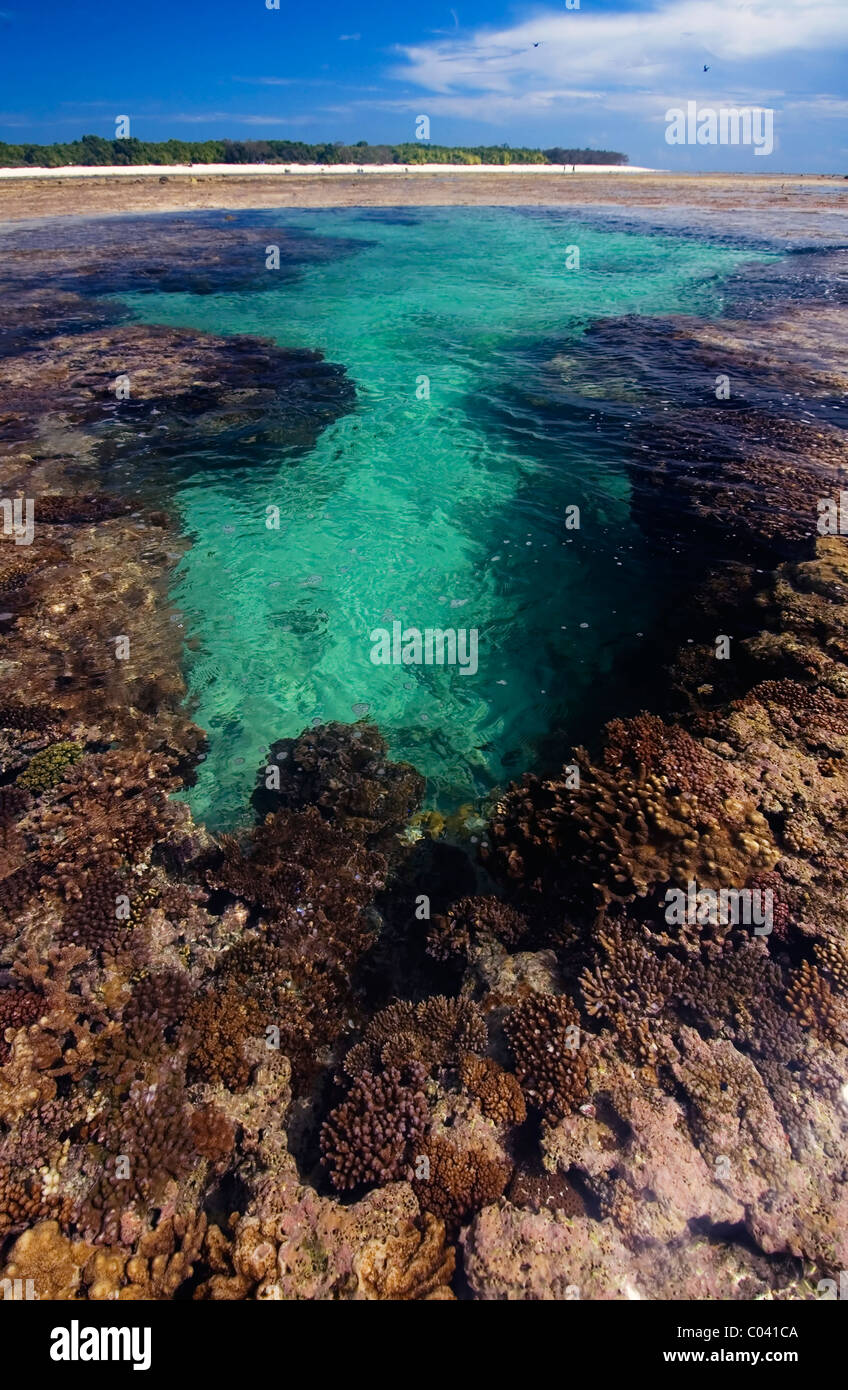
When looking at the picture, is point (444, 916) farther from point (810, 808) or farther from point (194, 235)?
point (194, 235)

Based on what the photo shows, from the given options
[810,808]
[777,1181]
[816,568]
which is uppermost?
[816,568]

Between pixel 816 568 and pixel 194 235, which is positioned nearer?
pixel 816 568

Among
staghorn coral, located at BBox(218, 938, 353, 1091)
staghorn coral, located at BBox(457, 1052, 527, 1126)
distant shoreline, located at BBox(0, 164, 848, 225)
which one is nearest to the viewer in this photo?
staghorn coral, located at BBox(457, 1052, 527, 1126)

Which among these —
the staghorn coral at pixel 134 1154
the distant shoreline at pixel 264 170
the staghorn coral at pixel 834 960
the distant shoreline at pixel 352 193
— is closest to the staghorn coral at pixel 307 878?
the staghorn coral at pixel 134 1154

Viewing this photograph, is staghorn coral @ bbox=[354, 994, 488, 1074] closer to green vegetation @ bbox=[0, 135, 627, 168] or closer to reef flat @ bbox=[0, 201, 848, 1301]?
reef flat @ bbox=[0, 201, 848, 1301]

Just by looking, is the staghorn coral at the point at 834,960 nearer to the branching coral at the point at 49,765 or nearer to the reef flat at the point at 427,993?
the reef flat at the point at 427,993

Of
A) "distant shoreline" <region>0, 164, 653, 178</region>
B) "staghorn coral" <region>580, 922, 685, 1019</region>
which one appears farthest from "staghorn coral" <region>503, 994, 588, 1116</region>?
"distant shoreline" <region>0, 164, 653, 178</region>
